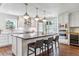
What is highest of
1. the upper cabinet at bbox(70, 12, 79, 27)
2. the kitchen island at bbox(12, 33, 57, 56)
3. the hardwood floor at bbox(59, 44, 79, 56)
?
the upper cabinet at bbox(70, 12, 79, 27)

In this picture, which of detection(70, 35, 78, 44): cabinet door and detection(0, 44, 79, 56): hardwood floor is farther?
detection(70, 35, 78, 44): cabinet door

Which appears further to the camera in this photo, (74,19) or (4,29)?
(74,19)

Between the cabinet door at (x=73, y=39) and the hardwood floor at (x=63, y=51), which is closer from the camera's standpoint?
the hardwood floor at (x=63, y=51)

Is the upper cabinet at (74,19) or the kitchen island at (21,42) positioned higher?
the upper cabinet at (74,19)

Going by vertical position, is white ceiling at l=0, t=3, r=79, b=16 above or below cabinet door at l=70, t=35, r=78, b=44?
above

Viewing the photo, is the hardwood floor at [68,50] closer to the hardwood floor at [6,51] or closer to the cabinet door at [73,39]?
the cabinet door at [73,39]

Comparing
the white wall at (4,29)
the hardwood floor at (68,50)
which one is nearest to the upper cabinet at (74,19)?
the hardwood floor at (68,50)

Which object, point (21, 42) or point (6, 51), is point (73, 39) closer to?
point (21, 42)

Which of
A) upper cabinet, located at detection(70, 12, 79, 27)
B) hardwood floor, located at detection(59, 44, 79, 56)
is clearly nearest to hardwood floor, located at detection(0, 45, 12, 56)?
hardwood floor, located at detection(59, 44, 79, 56)

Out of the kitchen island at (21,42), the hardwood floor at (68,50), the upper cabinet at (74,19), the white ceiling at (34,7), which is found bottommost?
the hardwood floor at (68,50)

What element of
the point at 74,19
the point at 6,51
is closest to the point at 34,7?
the point at 74,19

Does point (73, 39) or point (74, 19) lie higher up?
point (74, 19)

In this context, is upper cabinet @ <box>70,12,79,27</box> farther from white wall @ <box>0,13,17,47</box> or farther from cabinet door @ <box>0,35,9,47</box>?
cabinet door @ <box>0,35,9,47</box>

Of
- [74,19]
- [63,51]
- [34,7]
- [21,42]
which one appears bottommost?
[63,51]
